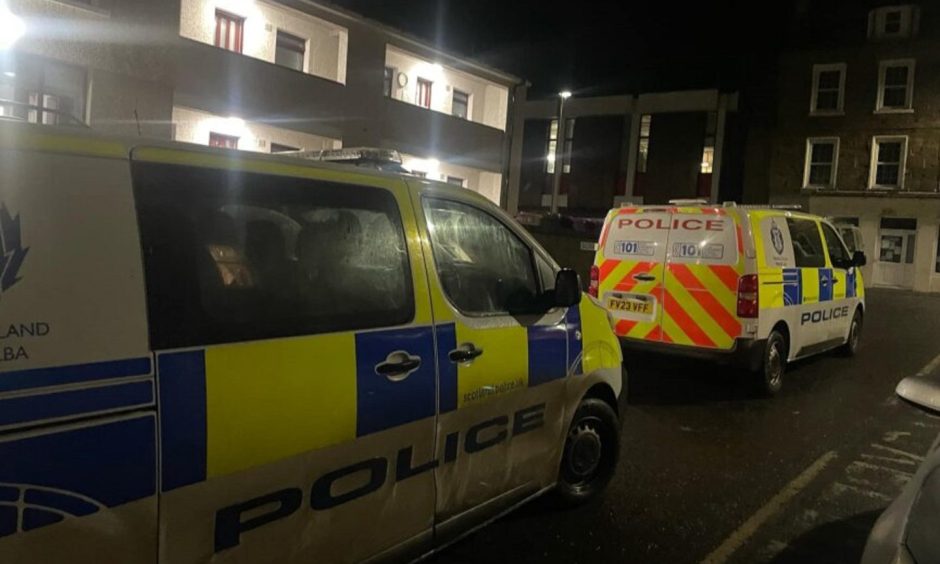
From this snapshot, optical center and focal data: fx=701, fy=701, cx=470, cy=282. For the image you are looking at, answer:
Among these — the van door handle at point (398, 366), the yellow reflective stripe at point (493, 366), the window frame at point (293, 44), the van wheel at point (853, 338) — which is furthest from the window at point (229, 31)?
the van door handle at point (398, 366)

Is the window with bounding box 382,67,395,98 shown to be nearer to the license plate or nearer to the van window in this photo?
the license plate

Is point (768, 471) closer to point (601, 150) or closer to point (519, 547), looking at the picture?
point (519, 547)

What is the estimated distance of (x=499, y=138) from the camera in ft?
71.0

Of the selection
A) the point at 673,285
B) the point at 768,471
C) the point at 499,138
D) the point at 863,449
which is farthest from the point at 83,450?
the point at 499,138

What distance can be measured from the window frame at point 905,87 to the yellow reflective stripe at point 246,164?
2623cm

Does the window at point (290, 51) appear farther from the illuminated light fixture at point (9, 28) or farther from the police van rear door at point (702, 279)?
the police van rear door at point (702, 279)

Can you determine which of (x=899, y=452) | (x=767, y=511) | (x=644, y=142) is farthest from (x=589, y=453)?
(x=644, y=142)

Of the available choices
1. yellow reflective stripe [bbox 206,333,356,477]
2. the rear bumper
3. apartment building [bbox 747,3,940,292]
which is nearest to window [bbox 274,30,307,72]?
the rear bumper

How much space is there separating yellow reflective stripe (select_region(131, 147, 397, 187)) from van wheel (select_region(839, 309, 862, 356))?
339 inches

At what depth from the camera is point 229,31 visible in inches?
580

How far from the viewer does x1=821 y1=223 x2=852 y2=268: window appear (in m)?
8.55

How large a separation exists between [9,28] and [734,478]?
38.4 ft

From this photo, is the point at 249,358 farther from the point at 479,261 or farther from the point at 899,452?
the point at 899,452

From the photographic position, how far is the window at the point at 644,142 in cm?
2941
